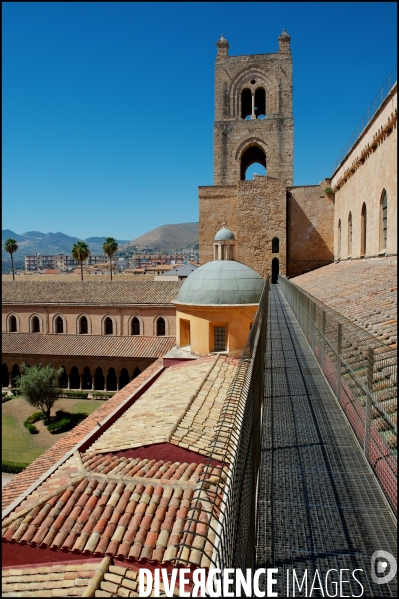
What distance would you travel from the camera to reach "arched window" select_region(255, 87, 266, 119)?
3420cm

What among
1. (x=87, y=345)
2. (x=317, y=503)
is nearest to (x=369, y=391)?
(x=317, y=503)

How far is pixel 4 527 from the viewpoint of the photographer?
23.4 ft

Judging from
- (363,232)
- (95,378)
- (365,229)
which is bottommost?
(95,378)

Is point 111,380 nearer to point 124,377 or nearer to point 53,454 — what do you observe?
point 124,377

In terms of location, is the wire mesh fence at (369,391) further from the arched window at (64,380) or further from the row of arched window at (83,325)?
the arched window at (64,380)

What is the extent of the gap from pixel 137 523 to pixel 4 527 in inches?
92.1

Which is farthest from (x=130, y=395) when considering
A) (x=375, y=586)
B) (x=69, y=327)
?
(x=69, y=327)

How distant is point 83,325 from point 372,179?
75.3ft

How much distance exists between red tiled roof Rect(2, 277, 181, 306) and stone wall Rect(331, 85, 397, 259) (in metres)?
13.1

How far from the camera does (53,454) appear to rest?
433 inches

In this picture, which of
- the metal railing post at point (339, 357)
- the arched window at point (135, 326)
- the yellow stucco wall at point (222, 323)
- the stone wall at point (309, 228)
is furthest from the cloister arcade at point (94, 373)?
the metal railing post at point (339, 357)

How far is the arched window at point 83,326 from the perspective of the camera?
1265 inches

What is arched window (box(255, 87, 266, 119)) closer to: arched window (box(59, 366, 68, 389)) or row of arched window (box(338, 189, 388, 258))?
row of arched window (box(338, 189, 388, 258))

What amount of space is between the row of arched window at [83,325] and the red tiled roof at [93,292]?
1213mm
